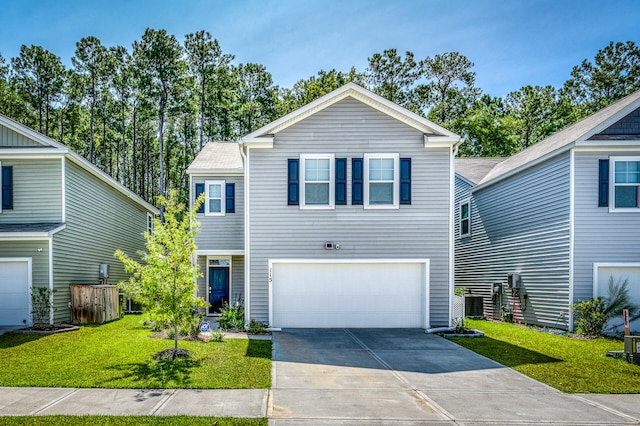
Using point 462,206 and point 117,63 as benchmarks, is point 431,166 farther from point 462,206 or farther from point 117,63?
point 117,63

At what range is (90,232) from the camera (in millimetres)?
17016

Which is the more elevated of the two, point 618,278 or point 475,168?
point 475,168

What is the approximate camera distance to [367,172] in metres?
13.9

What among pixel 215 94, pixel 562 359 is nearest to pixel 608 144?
pixel 562 359

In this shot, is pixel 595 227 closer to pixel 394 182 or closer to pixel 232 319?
pixel 394 182

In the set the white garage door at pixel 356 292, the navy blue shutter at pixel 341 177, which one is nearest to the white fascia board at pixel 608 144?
the white garage door at pixel 356 292

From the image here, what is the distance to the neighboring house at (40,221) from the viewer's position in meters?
14.0

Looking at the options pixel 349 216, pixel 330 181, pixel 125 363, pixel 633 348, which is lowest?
pixel 125 363

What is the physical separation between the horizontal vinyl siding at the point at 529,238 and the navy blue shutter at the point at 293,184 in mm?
7937

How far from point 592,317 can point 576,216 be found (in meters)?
2.88

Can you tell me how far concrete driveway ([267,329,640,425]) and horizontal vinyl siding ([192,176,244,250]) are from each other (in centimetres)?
616

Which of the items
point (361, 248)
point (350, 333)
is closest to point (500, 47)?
point (361, 248)

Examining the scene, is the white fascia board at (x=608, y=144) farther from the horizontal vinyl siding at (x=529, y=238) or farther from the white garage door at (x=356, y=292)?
the white garage door at (x=356, y=292)

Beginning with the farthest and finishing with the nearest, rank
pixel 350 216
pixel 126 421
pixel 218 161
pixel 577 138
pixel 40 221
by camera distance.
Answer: pixel 218 161
pixel 40 221
pixel 350 216
pixel 577 138
pixel 126 421
